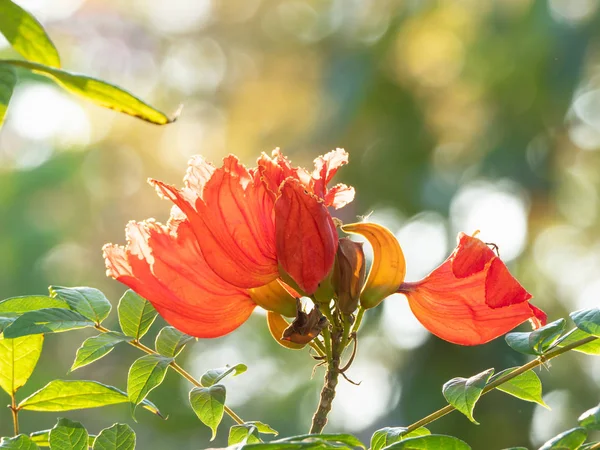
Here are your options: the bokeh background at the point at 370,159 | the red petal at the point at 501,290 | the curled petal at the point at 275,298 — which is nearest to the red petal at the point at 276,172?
the curled petal at the point at 275,298

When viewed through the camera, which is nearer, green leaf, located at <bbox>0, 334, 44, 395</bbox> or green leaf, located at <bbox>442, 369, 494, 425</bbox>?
green leaf, located at <bbox>442, 369, 494, 425</bbox>

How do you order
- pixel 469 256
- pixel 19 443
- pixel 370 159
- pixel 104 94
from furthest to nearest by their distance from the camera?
pixel 370 159 → pixel 469 256 → pixel 19 443 → pixel 104 94

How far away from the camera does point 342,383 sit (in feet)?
16.4

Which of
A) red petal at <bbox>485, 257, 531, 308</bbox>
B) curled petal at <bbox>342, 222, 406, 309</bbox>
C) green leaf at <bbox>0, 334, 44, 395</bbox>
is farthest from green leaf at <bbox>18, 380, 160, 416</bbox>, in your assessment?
red petal at <bbox>485, 257, 531, 308</bbox>

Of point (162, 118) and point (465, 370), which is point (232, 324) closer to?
point (162, 118)

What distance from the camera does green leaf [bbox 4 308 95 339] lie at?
0.71m

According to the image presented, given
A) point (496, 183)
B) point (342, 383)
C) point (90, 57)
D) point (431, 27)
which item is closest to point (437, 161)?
point (496, 183)

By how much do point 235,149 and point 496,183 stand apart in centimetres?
199

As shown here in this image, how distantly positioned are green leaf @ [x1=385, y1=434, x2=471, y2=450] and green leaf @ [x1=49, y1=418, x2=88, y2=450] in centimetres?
29

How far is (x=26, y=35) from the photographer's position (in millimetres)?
645

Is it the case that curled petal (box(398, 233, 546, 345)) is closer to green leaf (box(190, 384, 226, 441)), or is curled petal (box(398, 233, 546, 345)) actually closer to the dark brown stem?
the dark brown stem

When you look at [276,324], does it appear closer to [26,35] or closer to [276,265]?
[276,265]

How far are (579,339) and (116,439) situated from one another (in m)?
0.44

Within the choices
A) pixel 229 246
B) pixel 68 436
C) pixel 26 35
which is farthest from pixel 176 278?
pixel 26 35
